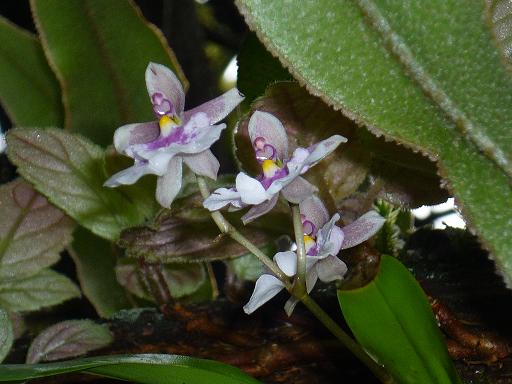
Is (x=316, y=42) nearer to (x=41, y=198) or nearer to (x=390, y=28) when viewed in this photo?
(x=390, y=28)

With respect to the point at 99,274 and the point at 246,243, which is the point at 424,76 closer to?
the point at 246,243

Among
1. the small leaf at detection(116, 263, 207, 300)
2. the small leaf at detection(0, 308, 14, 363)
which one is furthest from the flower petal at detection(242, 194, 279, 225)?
the small leaf at detection(116, 263, 207, 300)

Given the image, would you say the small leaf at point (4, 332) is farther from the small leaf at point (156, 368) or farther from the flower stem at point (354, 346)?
the flower stem at point (354, 346)

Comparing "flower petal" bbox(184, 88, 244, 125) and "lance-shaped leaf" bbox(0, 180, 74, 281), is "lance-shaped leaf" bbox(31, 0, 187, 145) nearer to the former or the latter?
"lance-shaped leaf" bbox(0, 180, 74, 281)

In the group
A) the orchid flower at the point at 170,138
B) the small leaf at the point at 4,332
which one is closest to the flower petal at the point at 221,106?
the orchid flower at the point at 170,138

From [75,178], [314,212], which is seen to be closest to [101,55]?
[75,178]
